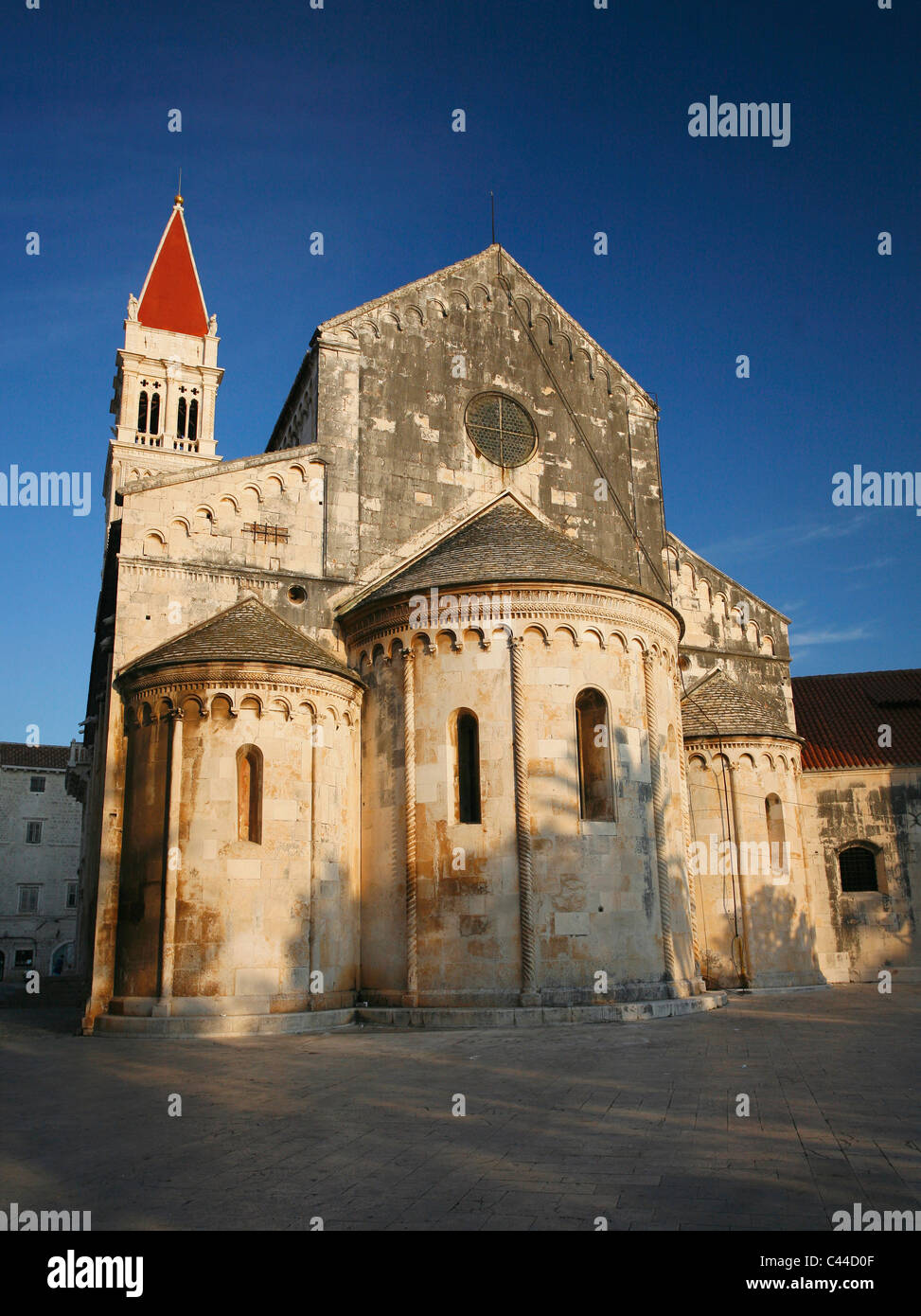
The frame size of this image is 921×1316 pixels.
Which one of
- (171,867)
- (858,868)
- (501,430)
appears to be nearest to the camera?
(171,867)

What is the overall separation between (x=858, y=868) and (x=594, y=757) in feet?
47.0

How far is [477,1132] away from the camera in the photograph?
29.7 feet

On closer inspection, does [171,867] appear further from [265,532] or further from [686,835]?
[686,835]

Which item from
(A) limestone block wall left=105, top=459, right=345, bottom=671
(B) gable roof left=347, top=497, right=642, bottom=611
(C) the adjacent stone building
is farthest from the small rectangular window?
(B) gable roof left=347, top=497, right=642, bottom=611

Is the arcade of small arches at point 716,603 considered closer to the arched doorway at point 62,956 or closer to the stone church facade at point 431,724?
the stone church facade at point 431,724

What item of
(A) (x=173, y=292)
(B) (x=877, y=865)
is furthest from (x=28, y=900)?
(B) (x=877, y=865)

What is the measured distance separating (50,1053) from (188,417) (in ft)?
148

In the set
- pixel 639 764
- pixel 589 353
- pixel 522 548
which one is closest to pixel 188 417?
pixel 589 353

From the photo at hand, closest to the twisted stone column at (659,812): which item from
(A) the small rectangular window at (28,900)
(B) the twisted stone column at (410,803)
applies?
(B) the twisted stone column at (410,803)

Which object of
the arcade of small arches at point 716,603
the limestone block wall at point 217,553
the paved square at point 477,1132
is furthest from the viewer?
the arcade of small arches at point 716,603

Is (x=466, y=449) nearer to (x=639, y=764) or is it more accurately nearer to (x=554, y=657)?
(x=554, y=657)

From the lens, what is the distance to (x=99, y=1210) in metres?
6.85

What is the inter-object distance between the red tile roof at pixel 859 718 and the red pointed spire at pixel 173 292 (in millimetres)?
40016

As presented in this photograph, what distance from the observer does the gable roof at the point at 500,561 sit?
20.6 meters
